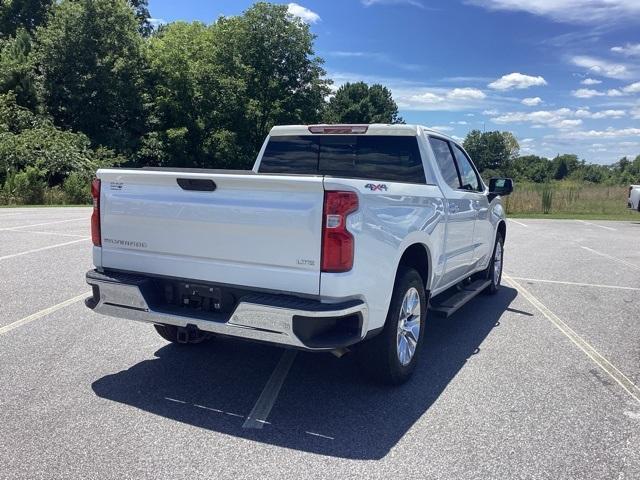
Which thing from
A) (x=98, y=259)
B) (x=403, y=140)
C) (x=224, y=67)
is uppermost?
(x=224, y=67)

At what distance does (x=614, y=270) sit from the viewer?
10797mm

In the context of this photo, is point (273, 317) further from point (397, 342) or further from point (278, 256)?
point (397, 342)

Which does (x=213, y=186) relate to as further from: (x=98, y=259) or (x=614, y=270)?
(x=614, y=270)

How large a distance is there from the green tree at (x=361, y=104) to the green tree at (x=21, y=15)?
28.5 metres

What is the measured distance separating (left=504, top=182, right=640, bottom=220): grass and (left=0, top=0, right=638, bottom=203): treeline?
20.9m

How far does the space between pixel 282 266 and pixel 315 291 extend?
28 cm

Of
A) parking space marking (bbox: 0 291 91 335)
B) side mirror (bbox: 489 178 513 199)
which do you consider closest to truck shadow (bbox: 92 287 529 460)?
parking space marking (bbox: 0 291 91 335)

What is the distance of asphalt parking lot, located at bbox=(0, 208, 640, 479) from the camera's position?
332 cm

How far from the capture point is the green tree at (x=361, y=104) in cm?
6266

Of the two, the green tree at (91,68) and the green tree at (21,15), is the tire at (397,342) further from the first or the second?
the green tree at (21,15)

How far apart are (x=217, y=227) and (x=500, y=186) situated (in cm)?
471

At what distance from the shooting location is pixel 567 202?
97.8 feet

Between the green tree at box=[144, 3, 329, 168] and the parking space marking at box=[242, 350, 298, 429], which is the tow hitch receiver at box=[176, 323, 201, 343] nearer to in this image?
the parking space marking at box=[242, 350, 298, 429]

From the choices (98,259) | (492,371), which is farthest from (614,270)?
(98,259)
